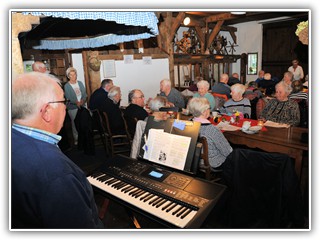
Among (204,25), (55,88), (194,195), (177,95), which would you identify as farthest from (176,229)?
(204,25)

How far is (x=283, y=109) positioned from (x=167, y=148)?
2.34 metres

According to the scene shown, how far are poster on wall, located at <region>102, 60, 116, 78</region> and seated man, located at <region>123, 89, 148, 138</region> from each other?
2.78 m

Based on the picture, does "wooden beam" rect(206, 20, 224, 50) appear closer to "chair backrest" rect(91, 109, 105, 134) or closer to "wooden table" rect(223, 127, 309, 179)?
"chair backrest" rect(91, 109, 105, 134)

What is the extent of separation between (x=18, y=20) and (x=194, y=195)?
1.44 meters

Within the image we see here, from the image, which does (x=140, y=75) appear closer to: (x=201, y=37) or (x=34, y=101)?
(x=201, y=37)

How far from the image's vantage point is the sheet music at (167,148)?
1.90 meters

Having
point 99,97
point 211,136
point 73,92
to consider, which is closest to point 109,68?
point 73,92

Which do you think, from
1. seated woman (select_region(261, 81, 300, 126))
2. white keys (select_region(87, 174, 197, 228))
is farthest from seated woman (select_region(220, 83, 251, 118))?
white keys (select_region(87, 174, 197, 228))

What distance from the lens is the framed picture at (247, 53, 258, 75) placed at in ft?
36.6

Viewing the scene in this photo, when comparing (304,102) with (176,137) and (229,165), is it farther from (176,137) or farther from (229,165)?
(176,137)

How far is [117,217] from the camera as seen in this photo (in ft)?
8.65

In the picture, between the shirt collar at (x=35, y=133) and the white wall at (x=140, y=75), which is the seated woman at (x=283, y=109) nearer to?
the shirt collar at (x=35, y=133)

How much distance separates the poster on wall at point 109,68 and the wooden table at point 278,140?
4176mm

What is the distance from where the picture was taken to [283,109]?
354 cm
